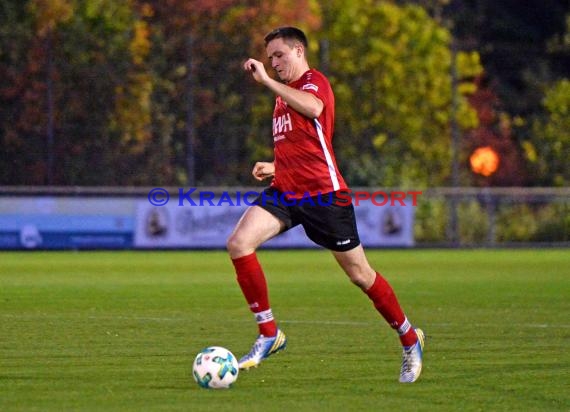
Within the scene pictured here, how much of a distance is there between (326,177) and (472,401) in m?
2.10

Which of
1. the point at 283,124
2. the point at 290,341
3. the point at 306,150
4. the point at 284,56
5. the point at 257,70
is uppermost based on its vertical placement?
the point at 284,56

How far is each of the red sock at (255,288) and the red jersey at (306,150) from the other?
0.53m

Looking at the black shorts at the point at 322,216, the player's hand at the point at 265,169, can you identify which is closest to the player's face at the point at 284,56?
the player's hand at the point at 265,169

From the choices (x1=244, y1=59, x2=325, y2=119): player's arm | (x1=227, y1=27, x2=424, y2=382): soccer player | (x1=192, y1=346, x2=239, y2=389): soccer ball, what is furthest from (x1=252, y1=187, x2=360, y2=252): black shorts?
(x1=192, y1=346, x2=239, y2=389): soccer ball

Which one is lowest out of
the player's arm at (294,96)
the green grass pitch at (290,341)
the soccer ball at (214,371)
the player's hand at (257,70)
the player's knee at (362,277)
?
the green grass pitch at (290,341)

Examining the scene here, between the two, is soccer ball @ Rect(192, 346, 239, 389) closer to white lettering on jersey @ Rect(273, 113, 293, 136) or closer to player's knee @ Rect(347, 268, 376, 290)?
player's knee @ Rect(347, 268, 376, 290)

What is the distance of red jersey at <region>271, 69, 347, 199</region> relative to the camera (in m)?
9.69

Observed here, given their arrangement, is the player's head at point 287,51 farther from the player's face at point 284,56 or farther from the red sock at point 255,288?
the red sock at point 255,288

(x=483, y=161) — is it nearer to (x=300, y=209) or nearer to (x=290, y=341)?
(x=290, y=341)

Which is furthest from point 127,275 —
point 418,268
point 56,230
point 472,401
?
point 472,401

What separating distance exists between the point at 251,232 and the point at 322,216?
489mm

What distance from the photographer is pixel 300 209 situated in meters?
9.69

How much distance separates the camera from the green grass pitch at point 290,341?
27.5ft

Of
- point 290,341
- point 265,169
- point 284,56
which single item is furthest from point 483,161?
point 284,56
